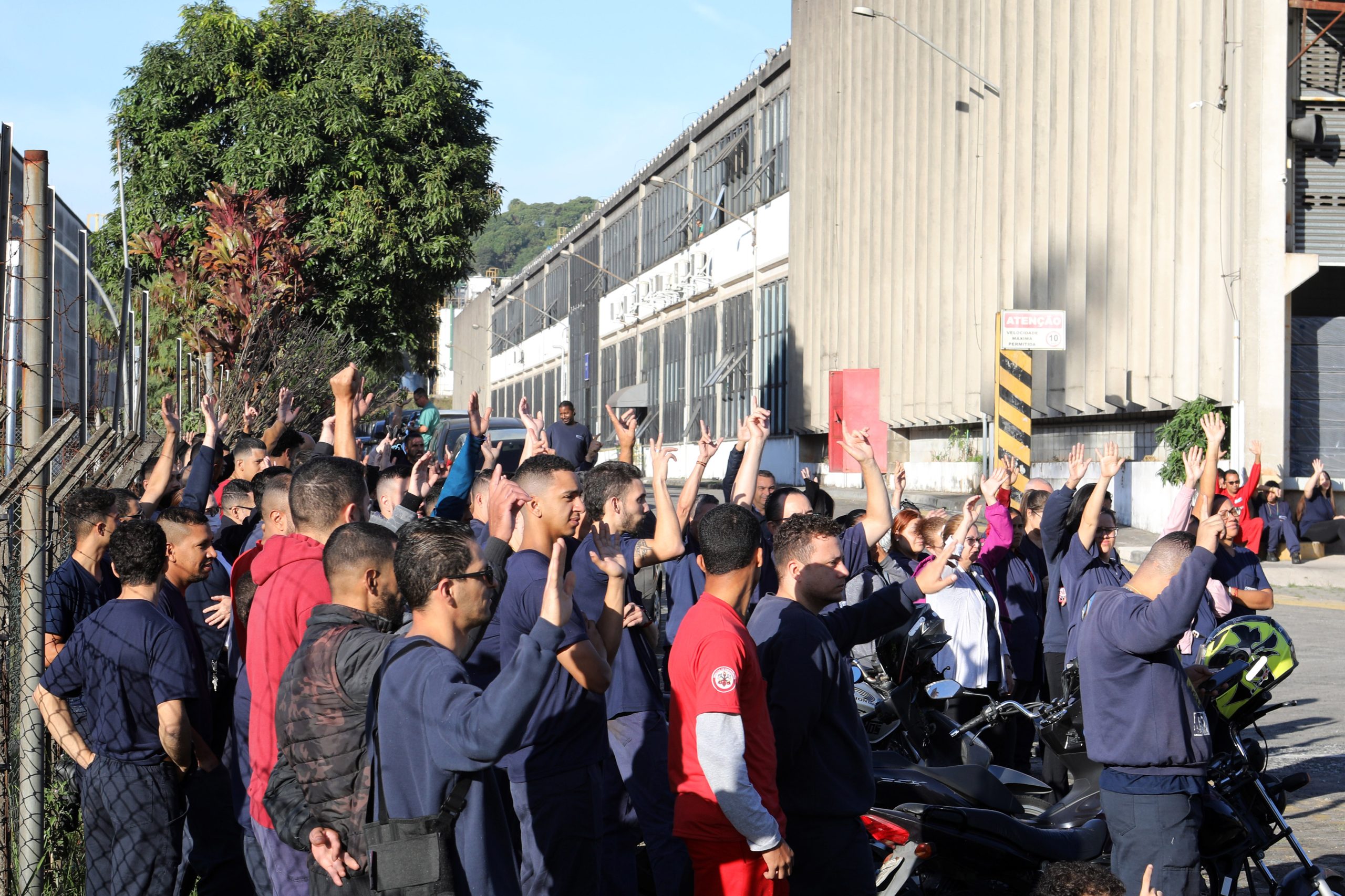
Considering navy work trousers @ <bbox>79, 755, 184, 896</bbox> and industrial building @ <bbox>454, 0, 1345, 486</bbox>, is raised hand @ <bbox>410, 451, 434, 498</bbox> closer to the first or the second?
navy work trousers @ <bbox>79, 755, 184, 896</bbox>

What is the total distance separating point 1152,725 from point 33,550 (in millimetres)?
4177

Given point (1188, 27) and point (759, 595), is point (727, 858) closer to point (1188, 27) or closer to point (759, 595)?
point (759, 595)

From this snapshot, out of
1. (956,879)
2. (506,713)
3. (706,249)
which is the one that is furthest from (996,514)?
(706,249)

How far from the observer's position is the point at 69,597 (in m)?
5.73

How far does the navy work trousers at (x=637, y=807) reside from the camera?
5355mm

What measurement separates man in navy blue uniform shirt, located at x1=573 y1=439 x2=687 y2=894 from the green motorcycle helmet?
2371mm

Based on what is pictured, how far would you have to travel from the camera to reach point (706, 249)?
1834 inches

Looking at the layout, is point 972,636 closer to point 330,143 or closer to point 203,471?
point 203,471

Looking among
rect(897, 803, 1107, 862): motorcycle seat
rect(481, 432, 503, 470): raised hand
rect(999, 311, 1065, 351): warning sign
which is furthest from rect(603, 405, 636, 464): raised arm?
rect(999, 311, 1065, 351): warning sign

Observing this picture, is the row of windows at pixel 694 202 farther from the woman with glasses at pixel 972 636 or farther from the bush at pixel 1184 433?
the woman with glasses at pixel 972 636

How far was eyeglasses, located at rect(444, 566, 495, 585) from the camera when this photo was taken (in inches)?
138

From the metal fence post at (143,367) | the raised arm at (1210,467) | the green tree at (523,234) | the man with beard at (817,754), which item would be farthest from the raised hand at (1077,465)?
the green tree at (523,234)

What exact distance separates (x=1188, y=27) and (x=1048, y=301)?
5.47 metres

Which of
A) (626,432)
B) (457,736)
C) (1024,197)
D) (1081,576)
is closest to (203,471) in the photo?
(626,432)
